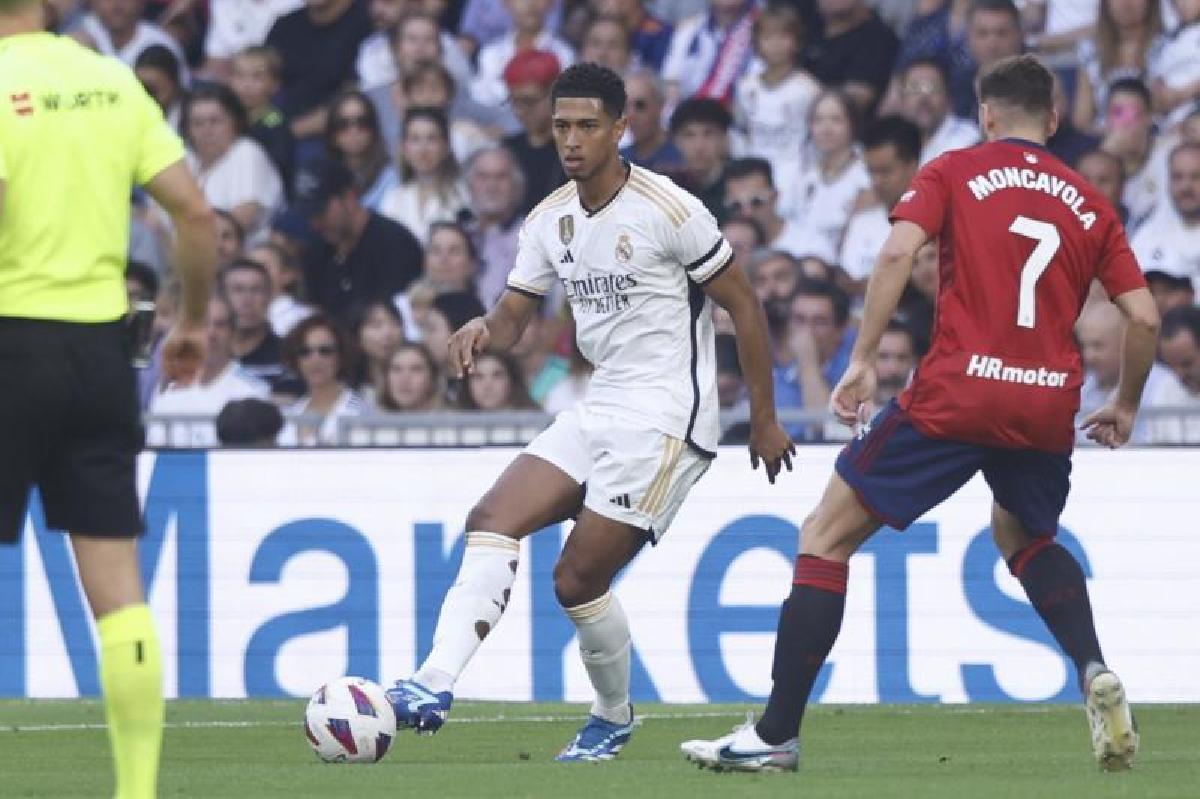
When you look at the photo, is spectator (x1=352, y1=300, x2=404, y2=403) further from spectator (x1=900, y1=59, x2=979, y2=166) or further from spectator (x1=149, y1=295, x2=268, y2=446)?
spectator (x1=900, y1=59, x2=979, y2=166)

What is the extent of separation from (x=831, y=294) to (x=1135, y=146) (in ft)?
Result: 6.91

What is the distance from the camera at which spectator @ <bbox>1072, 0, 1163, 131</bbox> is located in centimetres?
1673

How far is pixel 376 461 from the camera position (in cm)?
1418

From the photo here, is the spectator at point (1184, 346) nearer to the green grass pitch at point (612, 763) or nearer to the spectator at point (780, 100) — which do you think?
the green grass pitch at point (612, 763)

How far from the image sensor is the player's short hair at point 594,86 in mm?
10039

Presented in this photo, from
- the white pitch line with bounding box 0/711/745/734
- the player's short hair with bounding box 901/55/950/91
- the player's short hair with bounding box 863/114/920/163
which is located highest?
the player's short hair with bounding box 901/55/950/91

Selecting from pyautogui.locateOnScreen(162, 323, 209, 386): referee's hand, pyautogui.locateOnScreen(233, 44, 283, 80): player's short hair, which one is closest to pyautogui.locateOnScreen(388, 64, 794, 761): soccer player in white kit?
pyautogui.locateOnScreen(162, 323, 209, 386): referee's hand

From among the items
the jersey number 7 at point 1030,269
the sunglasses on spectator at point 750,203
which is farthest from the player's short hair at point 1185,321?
the jersey number 7 at point 1030,269

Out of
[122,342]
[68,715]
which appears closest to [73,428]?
[122,342]

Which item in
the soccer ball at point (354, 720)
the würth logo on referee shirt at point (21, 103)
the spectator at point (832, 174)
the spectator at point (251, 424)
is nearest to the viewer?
the würth logo on referee shirt at point (21, 103)

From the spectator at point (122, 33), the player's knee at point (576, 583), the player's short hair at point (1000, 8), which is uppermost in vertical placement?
the spectator at point (122, 33)

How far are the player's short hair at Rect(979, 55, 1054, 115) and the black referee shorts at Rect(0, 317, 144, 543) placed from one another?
329 centimetres

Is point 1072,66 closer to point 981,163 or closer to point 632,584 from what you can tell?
point 632,584

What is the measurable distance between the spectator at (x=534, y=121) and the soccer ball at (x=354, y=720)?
8.35m
